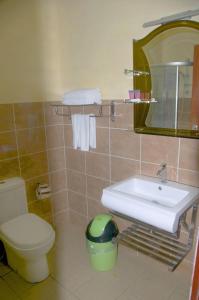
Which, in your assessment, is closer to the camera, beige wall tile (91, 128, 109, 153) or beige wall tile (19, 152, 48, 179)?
beige wall tile (91, 128, 109, 153)

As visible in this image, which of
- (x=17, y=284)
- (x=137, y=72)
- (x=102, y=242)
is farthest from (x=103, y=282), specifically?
(x=137, y=72)

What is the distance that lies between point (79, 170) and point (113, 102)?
769mm

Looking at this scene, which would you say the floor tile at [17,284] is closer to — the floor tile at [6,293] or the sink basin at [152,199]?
the floor tile at [6,293]

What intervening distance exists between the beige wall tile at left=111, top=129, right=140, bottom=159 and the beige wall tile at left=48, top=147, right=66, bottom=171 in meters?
0.62

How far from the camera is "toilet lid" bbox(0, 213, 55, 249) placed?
1.56 metres

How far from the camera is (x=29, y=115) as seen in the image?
6.61 feet

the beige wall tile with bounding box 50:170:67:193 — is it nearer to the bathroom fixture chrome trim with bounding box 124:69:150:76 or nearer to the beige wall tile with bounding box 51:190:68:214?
the beige wall tile with bounding box 51:190:68:214

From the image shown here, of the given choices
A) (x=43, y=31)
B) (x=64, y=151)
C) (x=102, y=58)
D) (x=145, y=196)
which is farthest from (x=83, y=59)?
(x=145, y=196)

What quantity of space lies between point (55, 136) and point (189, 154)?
1.25 m

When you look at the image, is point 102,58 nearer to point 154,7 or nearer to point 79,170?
point 154,7

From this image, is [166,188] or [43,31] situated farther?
[43,31]

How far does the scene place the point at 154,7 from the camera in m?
1.44

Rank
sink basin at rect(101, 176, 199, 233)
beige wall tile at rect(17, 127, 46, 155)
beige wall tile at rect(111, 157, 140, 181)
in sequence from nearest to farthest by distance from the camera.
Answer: sink basin at rect(101, 176, 199, 233)
beige wall tile at rect(111, 157, 140, 181)
beige wall tile at rect(17, 127, 46, 155)

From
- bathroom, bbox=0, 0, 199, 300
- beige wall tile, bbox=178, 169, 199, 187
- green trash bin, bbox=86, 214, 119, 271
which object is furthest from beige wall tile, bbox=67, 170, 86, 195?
beige wall tile, bbox=178, 169, 199, 187
